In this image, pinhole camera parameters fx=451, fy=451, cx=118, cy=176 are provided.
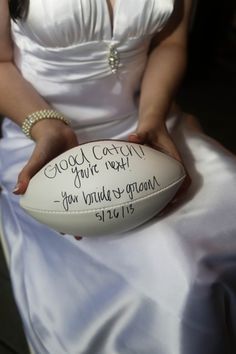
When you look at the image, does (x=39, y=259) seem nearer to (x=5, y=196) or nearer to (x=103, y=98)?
(x=5, y=196)

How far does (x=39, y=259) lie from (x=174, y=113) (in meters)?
0.40

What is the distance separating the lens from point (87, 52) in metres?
0.78

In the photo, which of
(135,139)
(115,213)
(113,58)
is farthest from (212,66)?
(115,213)

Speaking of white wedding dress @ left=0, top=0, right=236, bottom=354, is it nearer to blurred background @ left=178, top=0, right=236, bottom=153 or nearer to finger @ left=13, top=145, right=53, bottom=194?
Answer: finger @ left=13, top=145, right=53, bottom=194

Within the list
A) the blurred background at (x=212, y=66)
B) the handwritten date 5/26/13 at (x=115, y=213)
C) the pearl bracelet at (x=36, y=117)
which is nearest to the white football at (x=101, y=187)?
the handwritten date 5/26/13 at (x=115, y=213)

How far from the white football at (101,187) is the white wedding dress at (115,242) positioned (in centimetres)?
7

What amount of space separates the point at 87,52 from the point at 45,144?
19 cm

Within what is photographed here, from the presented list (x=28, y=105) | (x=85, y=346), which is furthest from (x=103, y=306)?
(x=28, y=105)

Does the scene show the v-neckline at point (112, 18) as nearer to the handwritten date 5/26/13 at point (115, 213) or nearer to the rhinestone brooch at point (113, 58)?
the rhinestone brooch at point (113, 58)

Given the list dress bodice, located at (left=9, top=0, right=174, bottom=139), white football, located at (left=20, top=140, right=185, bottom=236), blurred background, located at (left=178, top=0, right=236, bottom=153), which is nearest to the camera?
white football, located at (left=20, top=140, right=185, bottom=236)

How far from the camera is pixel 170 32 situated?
910 mm

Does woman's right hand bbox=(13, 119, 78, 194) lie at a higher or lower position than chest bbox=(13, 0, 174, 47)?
lower

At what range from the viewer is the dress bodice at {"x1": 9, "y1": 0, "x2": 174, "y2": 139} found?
2.38ft

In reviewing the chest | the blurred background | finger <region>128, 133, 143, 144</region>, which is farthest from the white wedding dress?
the blurred background
